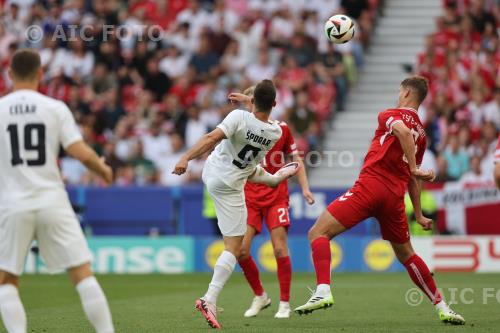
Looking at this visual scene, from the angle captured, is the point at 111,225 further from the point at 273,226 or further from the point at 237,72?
the point at 273,226

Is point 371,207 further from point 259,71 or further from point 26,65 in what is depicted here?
point 259,71

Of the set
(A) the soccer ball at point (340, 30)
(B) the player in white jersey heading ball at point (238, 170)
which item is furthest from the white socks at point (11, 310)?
(A) the soccer ball at point (340, 30)

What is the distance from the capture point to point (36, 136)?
7.85 metres

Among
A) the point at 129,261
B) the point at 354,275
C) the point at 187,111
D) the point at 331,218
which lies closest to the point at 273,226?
the point at 331,218

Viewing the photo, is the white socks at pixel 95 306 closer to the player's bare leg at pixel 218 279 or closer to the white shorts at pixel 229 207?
the player's bare leg at pixel 218 279

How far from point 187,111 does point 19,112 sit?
51.3 ft

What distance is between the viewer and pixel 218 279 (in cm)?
1080

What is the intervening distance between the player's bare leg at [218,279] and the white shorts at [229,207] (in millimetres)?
91

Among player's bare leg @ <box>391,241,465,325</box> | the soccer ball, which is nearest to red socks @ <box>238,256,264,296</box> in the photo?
player's bare leg @ <box>391,241,465,325</box>

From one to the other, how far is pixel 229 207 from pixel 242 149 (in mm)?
584

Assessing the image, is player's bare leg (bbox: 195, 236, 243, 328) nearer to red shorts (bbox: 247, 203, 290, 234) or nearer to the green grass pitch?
the green grass pitch

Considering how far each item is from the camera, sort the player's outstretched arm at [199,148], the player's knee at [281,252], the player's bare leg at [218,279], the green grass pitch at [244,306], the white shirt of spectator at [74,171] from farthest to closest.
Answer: the white shirt of spectator at [74,171] → the player's knee at [281,252] → the green grass pitch at [244,306] → the player's bare leg at [218,279] → the player's outstretched arm at [199,148]

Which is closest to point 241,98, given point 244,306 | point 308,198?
point 308,198

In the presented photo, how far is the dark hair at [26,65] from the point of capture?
7961 mm
